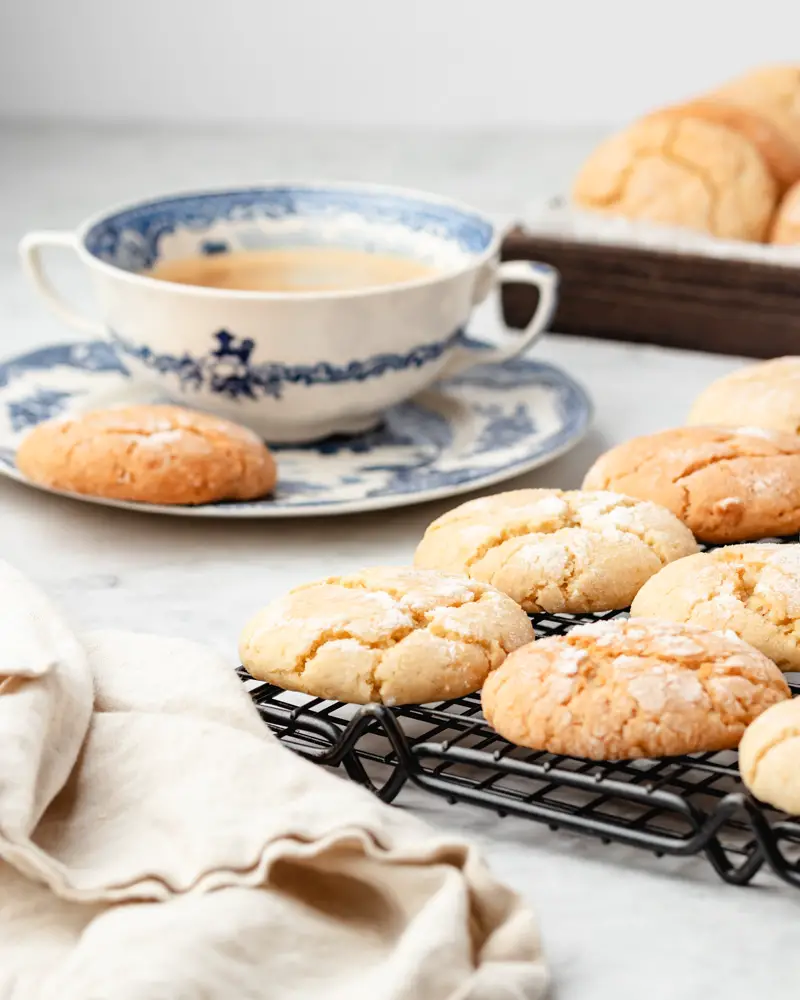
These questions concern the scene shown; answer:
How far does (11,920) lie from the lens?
71 centimetres

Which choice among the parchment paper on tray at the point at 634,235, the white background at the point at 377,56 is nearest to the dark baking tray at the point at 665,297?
the parchment paper on tray at the point at 634,235

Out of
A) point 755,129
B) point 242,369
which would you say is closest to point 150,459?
point 242,369

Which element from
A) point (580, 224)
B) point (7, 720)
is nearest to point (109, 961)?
point (7, 720)

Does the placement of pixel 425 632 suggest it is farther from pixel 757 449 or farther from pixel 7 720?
pixel 757 449

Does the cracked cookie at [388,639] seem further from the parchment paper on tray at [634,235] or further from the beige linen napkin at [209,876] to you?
the parchment paper on tray at [634,235]

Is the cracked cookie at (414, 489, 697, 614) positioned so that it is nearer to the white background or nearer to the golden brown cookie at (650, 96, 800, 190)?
the golden brown cookie at (650, 96, 800, 190)

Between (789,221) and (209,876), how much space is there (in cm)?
133

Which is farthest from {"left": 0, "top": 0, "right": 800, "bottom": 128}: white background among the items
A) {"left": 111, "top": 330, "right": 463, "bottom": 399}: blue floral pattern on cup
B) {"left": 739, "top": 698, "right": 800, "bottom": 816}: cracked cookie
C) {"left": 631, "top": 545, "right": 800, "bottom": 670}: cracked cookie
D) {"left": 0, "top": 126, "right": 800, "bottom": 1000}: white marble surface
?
{"left": 739, "top": 698, "right": 800, "bottom": 816}: cracked cookie

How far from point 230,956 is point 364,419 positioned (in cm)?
86

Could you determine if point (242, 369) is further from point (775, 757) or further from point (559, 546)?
point (775, 757)

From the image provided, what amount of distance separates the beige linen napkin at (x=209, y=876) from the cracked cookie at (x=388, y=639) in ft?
0.25

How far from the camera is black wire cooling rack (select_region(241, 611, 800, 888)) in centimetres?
75

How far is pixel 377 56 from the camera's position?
3295 millimetres

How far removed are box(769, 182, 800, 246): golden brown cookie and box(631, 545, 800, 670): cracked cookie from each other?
892 mm
